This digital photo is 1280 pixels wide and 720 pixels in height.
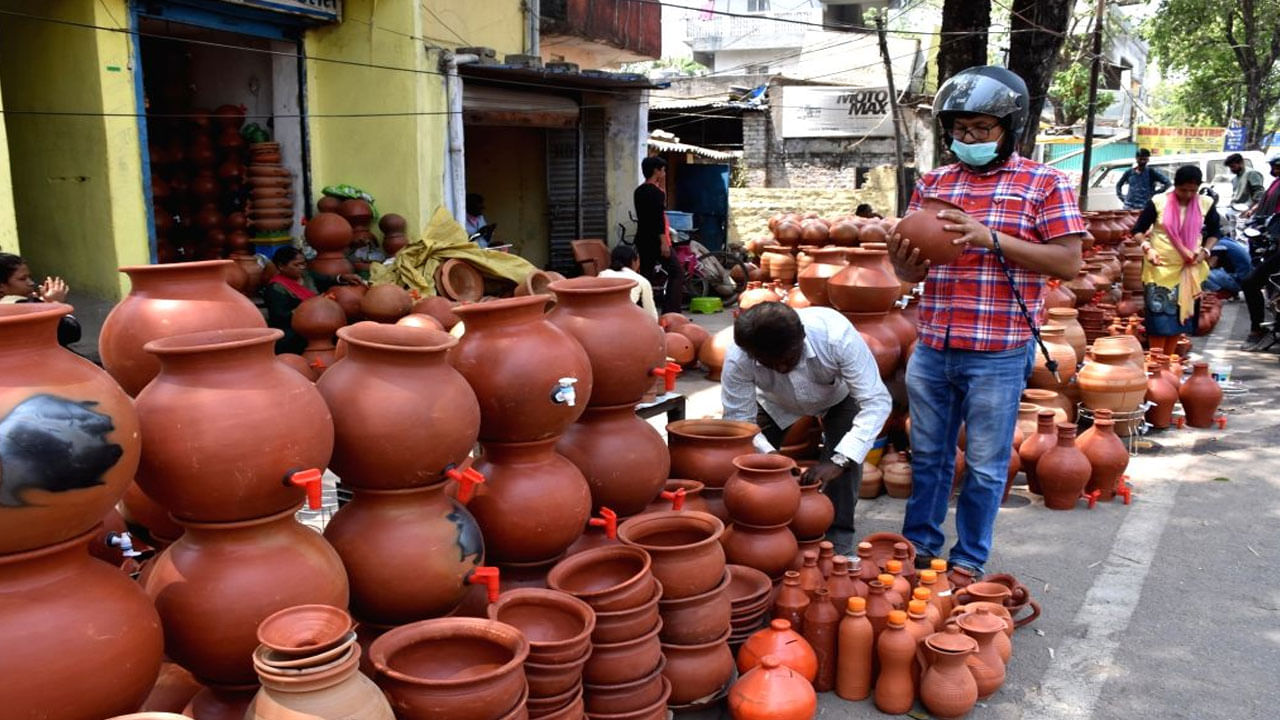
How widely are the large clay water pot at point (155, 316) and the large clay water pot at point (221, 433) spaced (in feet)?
1.38

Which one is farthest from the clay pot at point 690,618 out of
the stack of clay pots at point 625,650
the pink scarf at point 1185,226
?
the pink scarf at point 1185,226

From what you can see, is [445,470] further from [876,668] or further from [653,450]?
[876,668]

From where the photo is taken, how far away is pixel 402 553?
2.58 metres

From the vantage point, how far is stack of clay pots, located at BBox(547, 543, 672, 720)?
2758mm

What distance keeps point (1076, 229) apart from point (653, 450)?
1.81 meters

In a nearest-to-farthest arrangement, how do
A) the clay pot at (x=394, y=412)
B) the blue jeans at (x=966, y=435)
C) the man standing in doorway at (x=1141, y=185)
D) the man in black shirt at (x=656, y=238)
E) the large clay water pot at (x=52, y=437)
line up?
the large clay water pot at (x=52, y=437) → the clay pot at (x=394, y=412) → the blue jeans at (x=966, y=435) → the man in black shirt at (x=656, y=238) → the man standing in doorway at (x=1141, y=185)

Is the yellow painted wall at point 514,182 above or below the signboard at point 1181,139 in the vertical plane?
below

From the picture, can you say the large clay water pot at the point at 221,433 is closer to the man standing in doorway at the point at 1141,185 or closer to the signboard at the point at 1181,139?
the man standing in doorway at the point at 1141,185

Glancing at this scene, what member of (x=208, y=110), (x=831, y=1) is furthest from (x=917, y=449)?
(x=831, y=1)

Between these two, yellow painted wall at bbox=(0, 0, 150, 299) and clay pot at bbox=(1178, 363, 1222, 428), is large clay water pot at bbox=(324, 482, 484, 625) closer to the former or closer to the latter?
yellow painted wall at bbox=(0, 0, 150, 299)

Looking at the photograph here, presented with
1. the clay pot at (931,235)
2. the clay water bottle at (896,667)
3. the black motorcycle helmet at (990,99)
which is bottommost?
the clay water bottle at (896,667)

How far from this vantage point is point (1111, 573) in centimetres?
432

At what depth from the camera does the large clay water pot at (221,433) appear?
2.14 metres

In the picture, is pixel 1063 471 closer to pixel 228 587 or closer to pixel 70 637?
pixel 228 587
